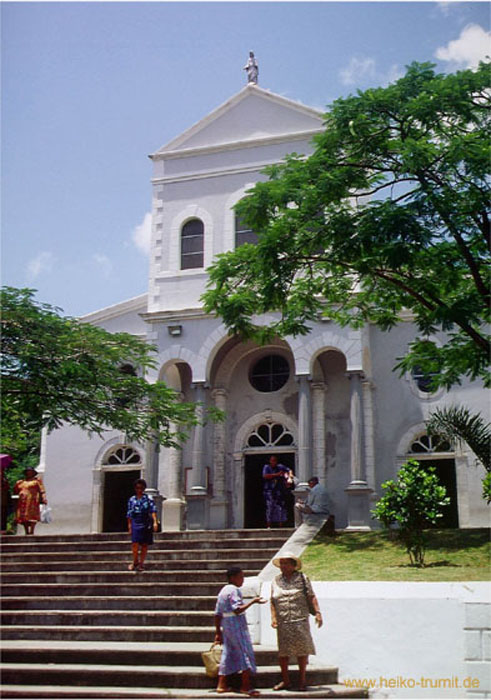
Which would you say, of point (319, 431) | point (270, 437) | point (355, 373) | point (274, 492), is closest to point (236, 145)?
point (355, 373)

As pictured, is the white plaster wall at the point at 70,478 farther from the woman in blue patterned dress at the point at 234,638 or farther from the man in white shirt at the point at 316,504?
the woman in blue patterned dress at the point at 234,638

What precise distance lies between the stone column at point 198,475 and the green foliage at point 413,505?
6448 millimetres

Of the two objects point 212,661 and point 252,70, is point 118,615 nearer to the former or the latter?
point 212,661

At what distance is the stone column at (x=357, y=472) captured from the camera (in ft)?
57.5

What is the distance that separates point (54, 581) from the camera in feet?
44.5

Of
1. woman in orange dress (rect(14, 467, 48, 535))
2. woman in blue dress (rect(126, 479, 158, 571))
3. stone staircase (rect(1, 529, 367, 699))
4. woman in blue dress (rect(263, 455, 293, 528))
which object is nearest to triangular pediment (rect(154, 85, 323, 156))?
woman in blue dress (rect(263, 455, 293, 528))

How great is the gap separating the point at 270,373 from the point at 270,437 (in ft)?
5.51

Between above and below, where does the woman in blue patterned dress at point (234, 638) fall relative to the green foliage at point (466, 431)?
below

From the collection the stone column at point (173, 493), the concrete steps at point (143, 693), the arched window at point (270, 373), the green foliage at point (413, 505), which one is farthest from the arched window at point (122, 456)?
the concrete steps at point (143, 693)

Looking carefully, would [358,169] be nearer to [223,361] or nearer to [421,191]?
[421,191]

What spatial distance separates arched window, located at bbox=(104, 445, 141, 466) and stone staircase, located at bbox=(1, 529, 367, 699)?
5.62 m

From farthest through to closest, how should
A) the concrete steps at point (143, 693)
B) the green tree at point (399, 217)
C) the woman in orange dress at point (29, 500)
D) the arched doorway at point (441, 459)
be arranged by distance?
the arched doorway at point (441, 459) → the woman in orange dress at point (29, 500) → the green tree at point (399, 217) → the concrete steps at point (143, 693)

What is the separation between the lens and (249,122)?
2200 centimetres

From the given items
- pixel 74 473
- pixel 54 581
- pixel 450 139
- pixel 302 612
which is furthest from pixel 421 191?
pixel 74 473
